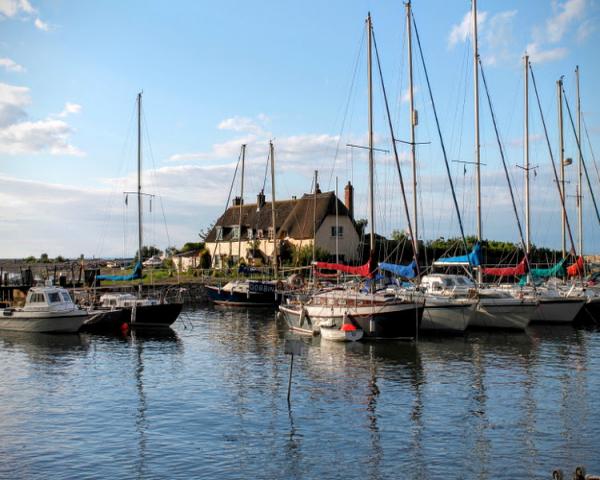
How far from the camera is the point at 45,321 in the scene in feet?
133

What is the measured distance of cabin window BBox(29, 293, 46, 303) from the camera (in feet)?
135

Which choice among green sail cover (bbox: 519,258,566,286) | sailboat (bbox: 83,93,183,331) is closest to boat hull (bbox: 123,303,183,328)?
sailboat (bbox: 83,93,183,331)

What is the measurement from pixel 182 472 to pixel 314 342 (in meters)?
21.1

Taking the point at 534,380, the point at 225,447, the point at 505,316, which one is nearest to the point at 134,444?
the point at 225,447

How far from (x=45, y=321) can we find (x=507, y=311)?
27469mm

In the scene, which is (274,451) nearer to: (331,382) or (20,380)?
(331,382)

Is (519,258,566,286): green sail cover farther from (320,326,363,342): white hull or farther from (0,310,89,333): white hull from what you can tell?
(0,310,89,333): white hull

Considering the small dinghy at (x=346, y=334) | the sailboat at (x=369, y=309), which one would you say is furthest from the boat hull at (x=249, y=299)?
the small dinghy at (x=346, y=334)

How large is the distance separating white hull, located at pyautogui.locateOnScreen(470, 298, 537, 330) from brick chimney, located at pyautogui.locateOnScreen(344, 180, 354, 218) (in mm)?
39819

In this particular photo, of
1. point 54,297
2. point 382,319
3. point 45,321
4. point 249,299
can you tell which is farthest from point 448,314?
point 249,299

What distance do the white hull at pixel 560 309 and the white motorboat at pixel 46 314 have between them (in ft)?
93.6

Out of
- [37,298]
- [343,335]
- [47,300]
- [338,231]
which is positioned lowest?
[343,335]

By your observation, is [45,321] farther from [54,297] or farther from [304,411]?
[304,411]

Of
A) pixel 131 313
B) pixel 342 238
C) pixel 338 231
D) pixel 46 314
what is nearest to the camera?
pixel 46 314
